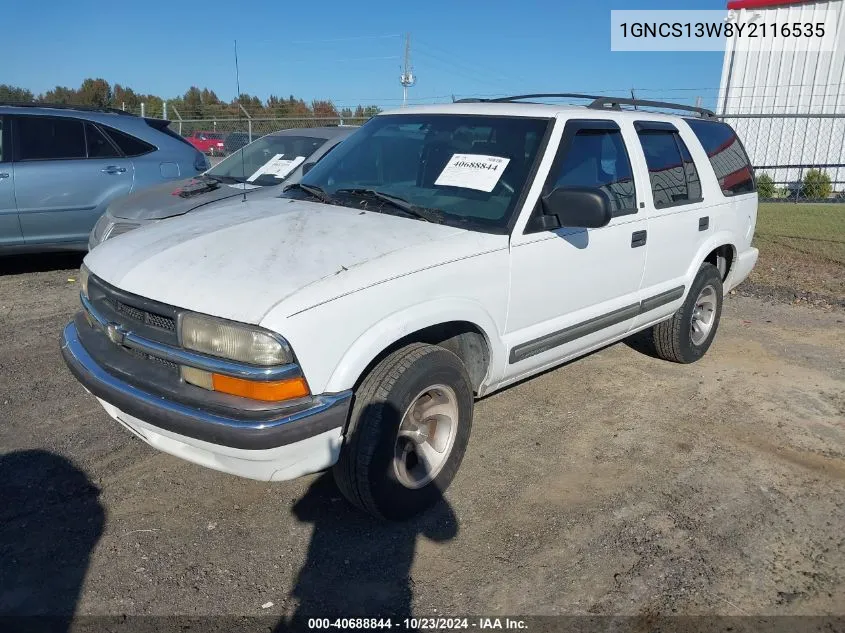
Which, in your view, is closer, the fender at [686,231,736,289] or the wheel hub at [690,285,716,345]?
the fender at [686,231,736,289]

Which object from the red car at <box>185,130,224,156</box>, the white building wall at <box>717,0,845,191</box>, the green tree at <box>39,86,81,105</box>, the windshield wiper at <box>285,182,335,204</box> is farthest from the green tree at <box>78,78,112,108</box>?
the windshield wiper at <box>285,182,335,204</box>

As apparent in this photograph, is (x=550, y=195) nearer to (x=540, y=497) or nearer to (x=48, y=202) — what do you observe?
(x=540, y=497)

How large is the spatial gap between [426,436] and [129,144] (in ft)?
20.2

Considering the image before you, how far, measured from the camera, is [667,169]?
4660 millimetres

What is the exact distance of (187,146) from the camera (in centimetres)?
851

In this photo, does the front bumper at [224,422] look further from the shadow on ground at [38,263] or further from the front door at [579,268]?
the shadow on ground at [38,263]

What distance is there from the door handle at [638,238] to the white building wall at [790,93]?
15.0 meters

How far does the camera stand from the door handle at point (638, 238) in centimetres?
422

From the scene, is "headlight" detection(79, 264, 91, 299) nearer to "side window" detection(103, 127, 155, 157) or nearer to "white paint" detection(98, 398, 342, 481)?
"white paint" detection(98, 398, 342, 481)

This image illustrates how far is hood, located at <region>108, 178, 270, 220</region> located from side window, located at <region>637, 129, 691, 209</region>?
11.1 feet

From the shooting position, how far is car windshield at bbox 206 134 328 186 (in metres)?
6.98

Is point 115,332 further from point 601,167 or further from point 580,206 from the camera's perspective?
point 601,167

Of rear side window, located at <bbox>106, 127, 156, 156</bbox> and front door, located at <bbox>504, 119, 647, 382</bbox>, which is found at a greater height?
rear side window, located at <bbox>106, 127, 156, 156</bbox>

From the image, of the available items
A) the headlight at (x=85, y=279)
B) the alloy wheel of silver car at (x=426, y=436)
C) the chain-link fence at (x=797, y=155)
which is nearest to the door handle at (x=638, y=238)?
the alloy wheel of silver car at (x=426, y=436)
